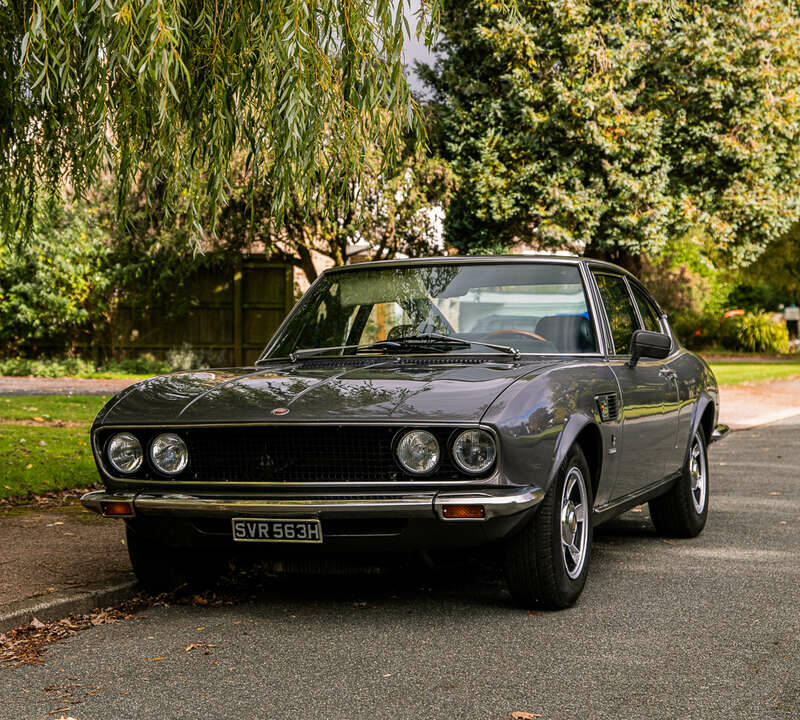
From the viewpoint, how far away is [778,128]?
848 inches

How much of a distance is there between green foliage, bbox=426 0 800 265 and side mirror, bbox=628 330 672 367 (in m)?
15.0

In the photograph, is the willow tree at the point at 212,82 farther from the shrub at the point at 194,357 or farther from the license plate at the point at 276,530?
the shrub at the point at 194,357

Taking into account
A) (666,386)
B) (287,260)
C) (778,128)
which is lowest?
(666,386)

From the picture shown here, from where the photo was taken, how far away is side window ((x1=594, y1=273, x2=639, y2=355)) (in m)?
6.36

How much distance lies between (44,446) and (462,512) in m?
7.02

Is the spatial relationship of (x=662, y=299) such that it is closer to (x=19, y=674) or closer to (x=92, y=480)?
(x=92, y=480)

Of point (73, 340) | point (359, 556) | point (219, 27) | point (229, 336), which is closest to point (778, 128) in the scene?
point (229, 336)

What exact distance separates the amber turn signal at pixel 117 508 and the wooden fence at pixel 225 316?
20.5 metres

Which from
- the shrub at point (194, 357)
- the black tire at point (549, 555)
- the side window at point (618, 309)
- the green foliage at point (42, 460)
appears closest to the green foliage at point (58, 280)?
the shrub at point (194, 357)

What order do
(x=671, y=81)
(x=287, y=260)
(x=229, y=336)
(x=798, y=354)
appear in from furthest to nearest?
1. (x=798, y=354)
2. (x=229, y=336)
3. (x=287, y=260)
4. (x=671, y=81)

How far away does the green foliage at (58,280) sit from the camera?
23.0 m

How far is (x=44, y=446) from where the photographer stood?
10.7 meters

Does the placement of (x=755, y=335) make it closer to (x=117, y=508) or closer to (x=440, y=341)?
(x=440, y=341)

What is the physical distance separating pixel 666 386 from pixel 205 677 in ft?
11.7
